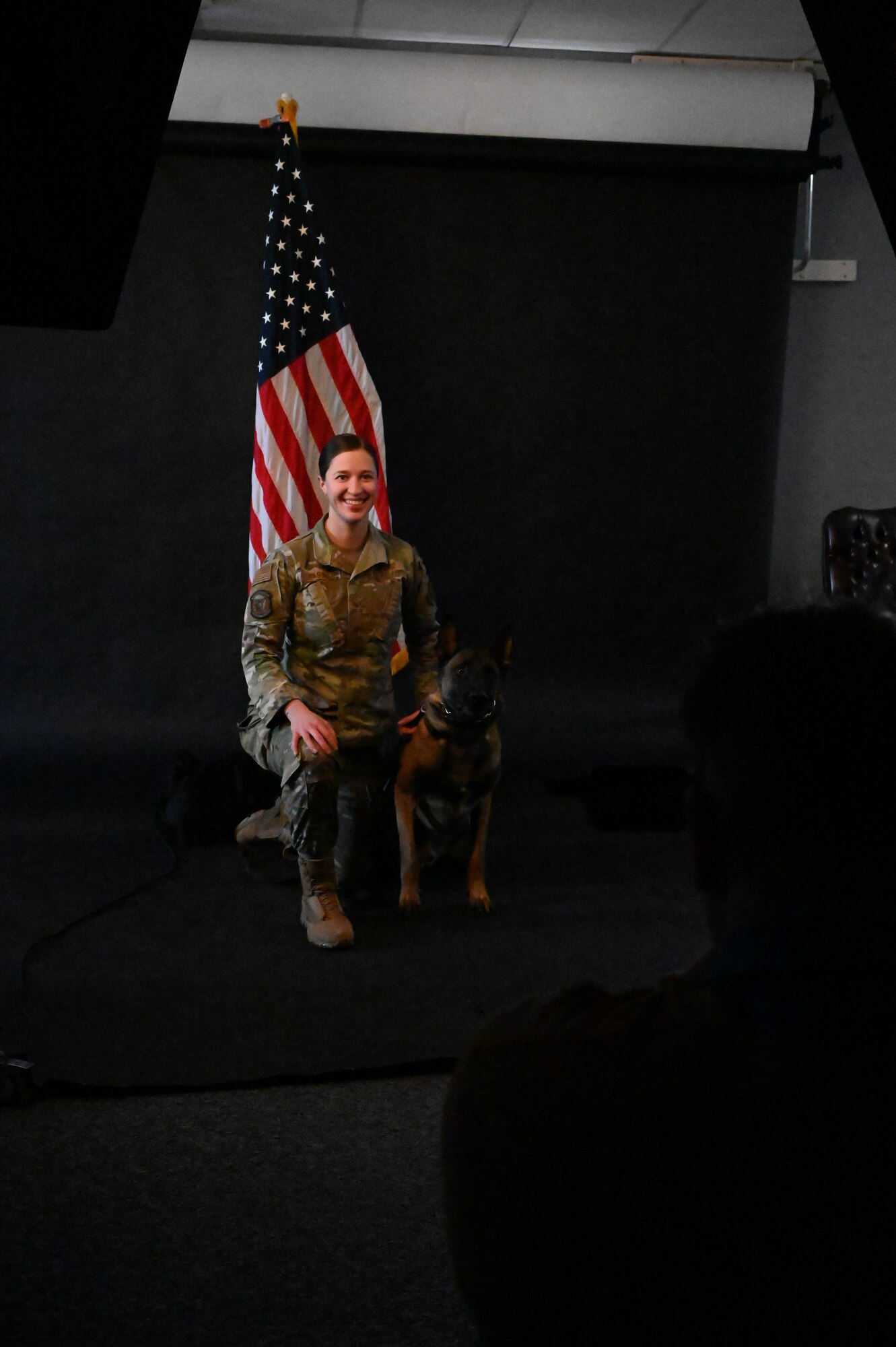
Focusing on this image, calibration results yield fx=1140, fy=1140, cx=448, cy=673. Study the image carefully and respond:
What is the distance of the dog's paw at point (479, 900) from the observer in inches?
127

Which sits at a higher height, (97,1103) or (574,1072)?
(574,1072)

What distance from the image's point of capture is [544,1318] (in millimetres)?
752

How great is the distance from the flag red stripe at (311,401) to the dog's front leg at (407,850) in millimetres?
1427

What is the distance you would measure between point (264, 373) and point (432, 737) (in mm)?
1579

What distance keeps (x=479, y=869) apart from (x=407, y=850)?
8.9 inches

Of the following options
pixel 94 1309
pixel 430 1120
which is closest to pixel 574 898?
pixel 430 1120

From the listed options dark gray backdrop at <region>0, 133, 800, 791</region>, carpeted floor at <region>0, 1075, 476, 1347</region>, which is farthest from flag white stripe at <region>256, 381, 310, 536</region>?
carpeted floor at <region>0, 1075, 476, 1347</region>

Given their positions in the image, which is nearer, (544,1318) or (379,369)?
(544,1318)

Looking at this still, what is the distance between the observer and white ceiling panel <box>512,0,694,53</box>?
3973 mm

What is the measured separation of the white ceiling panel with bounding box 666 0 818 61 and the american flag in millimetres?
1534

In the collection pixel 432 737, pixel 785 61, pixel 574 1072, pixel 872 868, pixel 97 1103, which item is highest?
pixel 785 61

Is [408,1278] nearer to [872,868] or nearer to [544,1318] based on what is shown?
[544,1318]

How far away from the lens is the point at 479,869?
10.7 ft

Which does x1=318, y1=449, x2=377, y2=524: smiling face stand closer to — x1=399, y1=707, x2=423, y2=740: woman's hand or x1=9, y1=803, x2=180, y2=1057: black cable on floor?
x1=399, y1=707, x2=423, y2=740: woman's hand
